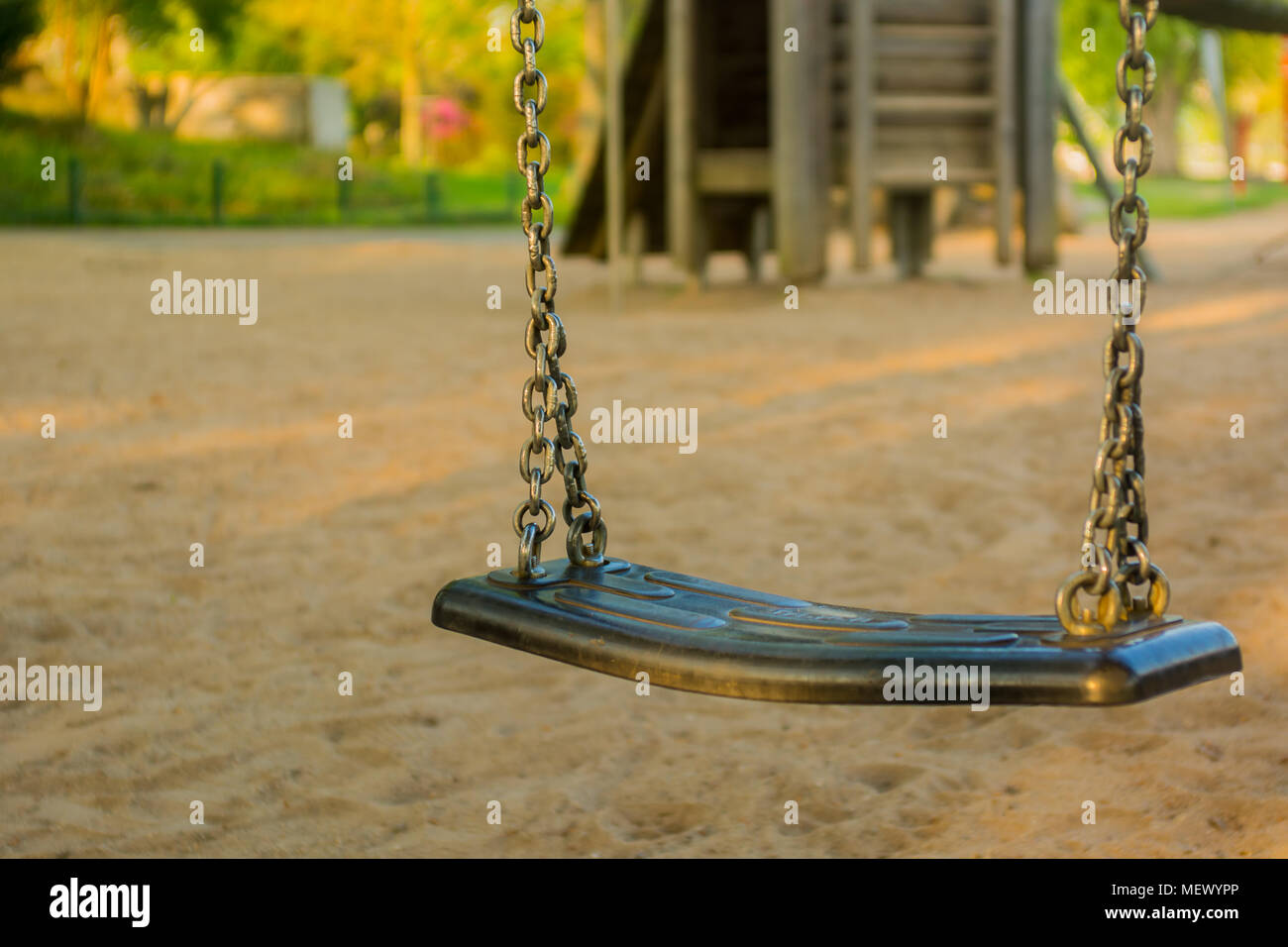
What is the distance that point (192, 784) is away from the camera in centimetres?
312

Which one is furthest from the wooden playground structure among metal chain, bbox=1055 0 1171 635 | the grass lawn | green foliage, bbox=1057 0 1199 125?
green foliage, bbox=1057 0 1199 125

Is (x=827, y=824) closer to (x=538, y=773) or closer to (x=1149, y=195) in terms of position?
(x=538, y=773)

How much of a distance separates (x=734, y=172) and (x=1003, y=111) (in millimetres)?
1865

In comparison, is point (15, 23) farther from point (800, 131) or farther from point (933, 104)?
point (933, 104)

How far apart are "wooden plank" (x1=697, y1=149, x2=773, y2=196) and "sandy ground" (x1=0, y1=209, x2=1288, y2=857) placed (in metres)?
1.21

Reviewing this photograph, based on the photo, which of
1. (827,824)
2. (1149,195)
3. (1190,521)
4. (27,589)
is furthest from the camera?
(1149,195)

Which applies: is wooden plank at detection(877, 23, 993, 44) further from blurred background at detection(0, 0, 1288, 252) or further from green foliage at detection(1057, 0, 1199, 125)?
green foliage at detection(1057, 0, 1199, 125)

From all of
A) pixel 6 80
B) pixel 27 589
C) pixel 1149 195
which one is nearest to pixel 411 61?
pixel 6 80

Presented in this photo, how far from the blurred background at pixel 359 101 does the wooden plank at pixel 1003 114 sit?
8.7 inches

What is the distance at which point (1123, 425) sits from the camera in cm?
227

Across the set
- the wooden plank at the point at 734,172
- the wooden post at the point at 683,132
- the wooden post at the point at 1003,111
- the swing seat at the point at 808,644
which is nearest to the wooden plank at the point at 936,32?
the wooden post at the point at 1003,111

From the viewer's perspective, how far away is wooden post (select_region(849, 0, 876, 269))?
9.61 meters

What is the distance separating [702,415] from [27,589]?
3.05m

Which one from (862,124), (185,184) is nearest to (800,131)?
(862,124)
